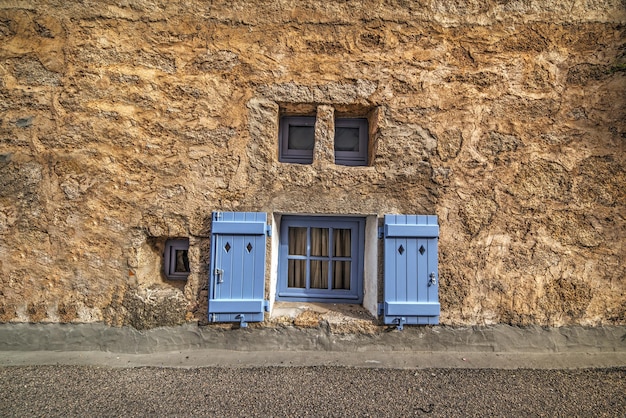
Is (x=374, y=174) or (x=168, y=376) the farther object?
(x=374, y=174)

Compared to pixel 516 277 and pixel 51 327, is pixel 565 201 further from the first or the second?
pixel 51 327

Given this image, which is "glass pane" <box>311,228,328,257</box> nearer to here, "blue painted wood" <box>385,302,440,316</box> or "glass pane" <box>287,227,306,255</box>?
"glass pane" <box>287,227,306,255</box>

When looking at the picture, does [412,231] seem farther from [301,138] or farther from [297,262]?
[301,138]

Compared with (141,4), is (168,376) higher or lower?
lower

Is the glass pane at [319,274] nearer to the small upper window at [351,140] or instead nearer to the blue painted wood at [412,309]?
the blue painted wood at [412,309]

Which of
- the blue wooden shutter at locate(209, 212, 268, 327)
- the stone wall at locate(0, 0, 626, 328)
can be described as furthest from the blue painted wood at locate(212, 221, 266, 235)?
the stone wall at locate(0, 0, 626, 328)

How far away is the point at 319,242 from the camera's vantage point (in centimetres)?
323

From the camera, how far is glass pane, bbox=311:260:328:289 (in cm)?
323

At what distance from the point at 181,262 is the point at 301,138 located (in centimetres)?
165

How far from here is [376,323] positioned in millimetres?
2904

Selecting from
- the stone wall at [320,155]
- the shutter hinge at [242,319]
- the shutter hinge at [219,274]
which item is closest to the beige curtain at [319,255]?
the stone wall at [320,155]

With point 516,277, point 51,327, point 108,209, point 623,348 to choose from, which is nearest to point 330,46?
point 108,209

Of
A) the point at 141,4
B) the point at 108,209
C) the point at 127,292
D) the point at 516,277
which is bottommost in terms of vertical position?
the point at 127,292

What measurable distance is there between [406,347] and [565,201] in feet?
6.28
